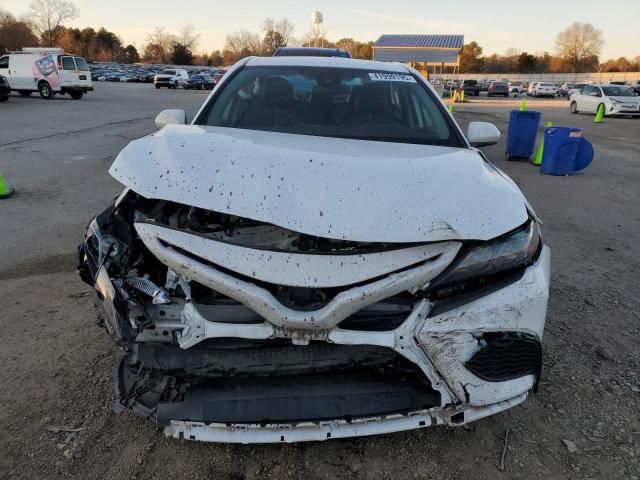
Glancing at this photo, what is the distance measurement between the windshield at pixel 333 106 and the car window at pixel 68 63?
82.1 feet

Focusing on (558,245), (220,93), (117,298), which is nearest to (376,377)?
(117,298)

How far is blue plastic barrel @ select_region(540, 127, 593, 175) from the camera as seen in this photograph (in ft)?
29.8

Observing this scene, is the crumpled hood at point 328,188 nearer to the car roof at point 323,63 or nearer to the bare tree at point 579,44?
the car roof at point 323,63

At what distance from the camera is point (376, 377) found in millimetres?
2029

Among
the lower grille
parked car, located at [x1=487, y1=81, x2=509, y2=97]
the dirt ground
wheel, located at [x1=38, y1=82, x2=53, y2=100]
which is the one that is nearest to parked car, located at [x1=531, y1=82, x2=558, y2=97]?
parked car, located at [x1=487, y1=81, x2=509, y2=97]

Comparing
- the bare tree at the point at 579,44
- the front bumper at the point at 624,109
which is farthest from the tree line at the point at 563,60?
the front bumper at the point at 624,109

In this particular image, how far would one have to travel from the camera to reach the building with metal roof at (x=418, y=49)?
39.8m

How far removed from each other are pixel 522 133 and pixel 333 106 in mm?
8431

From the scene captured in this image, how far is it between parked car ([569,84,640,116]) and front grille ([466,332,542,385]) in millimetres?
26076

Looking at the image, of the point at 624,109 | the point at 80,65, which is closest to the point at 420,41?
the point at 624,109

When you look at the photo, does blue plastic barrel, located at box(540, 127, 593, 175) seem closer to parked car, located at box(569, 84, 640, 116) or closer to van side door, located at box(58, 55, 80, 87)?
parked car, located at box(569, 84, 640, 116)

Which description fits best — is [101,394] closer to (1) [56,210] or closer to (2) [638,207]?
(1) [56,210]

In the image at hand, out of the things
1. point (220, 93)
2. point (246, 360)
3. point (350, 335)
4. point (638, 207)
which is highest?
point (220, 93)

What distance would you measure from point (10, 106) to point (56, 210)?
18.5 meters
